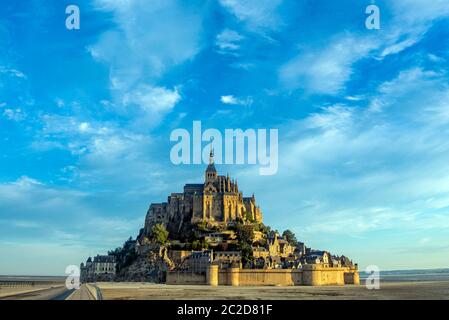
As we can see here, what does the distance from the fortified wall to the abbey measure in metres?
21.2

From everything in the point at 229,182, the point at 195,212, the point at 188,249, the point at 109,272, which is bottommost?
the point at 109,272

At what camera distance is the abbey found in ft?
284

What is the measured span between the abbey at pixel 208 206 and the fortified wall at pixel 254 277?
2117 centimetres

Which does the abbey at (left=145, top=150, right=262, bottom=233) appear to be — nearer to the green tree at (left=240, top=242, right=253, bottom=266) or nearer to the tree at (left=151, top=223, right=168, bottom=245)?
the tree at (left=151, top=223, right=168, bottom=245)

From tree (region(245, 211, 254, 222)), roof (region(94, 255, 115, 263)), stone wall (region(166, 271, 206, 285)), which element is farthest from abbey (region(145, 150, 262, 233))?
stone wall (region(166, 271, 206, 285))

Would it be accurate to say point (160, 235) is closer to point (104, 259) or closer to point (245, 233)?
point (245, 233)

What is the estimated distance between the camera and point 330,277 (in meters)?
68.8

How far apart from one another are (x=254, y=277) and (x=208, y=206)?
2547 cm

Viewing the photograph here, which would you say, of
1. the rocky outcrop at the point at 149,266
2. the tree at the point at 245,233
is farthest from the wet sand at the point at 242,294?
the tree at the point at 245,233

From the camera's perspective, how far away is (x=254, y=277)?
2520 inches

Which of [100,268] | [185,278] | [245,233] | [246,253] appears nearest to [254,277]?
[246,253]
